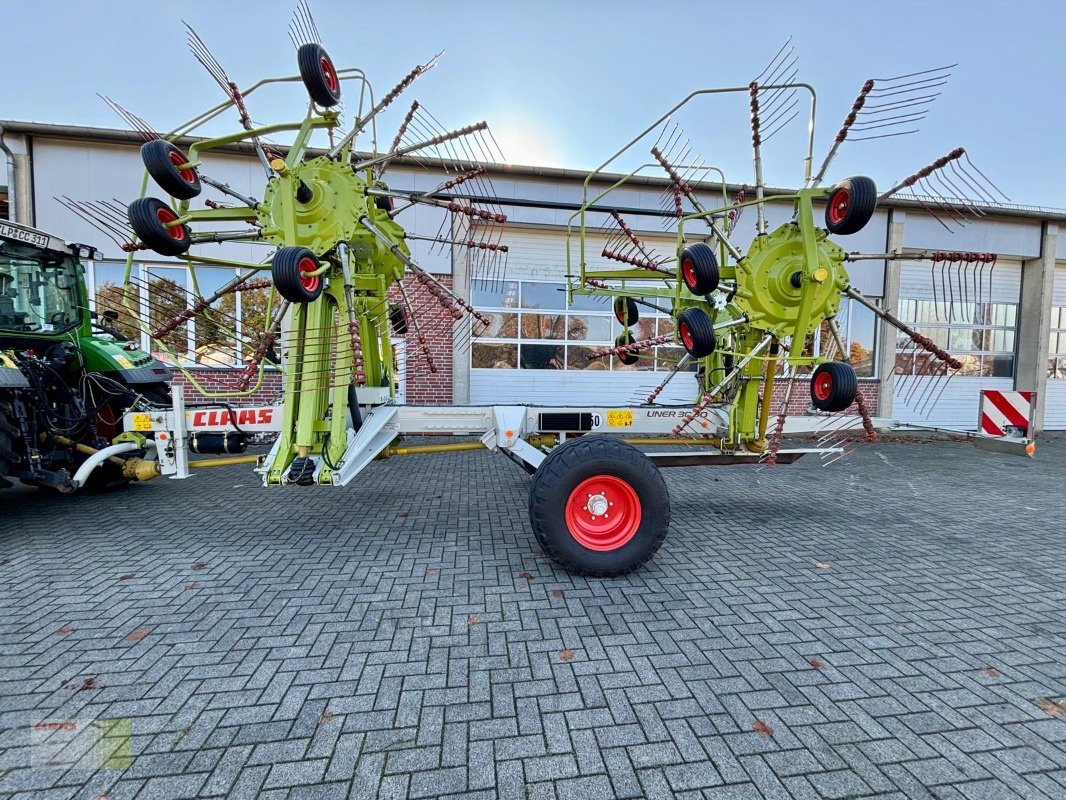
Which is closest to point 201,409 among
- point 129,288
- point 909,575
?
point 129,288

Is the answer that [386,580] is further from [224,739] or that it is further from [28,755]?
[28,755]

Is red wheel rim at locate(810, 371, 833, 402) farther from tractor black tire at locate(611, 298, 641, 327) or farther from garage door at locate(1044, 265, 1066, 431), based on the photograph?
garage door at locate(1044, 265, 1066, 431)

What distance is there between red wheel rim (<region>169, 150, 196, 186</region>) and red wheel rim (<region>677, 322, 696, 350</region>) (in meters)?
3.70

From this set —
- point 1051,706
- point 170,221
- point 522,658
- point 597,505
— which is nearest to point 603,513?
point 597,505

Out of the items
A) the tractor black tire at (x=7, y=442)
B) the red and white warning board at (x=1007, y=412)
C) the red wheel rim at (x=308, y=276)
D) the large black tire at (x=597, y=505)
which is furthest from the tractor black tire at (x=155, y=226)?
the red and white warning board at (x=1007, y=412)

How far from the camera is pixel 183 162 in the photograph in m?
3.65

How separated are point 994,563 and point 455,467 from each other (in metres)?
5.71

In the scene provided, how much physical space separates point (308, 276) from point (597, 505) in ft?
8.17

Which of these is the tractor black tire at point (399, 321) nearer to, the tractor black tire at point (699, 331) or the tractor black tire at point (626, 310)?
the tractor black tire at point (626, 310)

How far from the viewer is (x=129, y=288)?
3.96m

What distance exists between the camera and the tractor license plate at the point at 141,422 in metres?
3.92

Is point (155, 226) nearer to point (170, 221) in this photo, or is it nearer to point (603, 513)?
point (170, 221)

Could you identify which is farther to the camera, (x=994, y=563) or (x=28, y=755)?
(x=994, y=563)

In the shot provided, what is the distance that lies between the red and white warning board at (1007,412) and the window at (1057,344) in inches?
445
